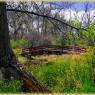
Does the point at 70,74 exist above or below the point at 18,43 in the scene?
below

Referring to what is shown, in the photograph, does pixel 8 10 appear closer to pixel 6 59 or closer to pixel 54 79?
pixel 6 59

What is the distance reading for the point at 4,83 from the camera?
13.5 ft

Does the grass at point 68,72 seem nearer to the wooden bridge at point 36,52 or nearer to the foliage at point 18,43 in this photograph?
the wooden bridge at point 36,52

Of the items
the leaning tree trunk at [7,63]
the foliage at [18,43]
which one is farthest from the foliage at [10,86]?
the foliage at [18,43]

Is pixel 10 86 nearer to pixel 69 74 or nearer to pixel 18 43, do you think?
pixel 18 43

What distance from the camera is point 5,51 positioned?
13.7ft

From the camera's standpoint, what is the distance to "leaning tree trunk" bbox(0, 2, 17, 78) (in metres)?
4.14

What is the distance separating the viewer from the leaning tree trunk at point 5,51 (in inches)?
163

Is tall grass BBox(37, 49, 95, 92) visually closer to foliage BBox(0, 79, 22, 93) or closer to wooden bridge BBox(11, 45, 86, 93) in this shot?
wooden bridge BBox(11, 45, 86, 93)

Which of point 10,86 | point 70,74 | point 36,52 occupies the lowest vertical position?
point 10,86

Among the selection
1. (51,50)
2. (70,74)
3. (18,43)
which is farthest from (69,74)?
(18,43)

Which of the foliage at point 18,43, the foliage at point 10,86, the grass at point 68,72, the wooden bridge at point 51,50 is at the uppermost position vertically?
the foliage at point 18,43

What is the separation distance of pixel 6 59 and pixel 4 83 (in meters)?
0.22

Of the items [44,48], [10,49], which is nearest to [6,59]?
[10,49]
